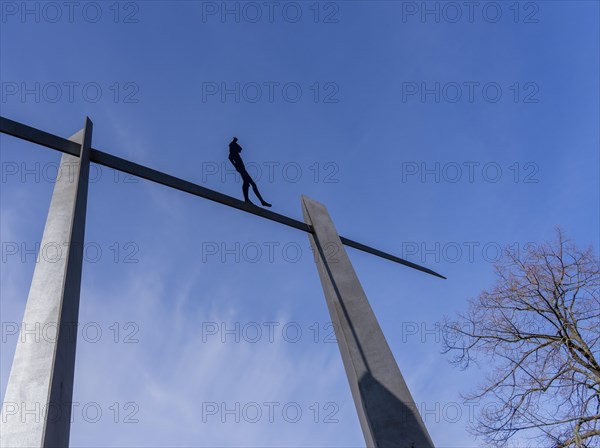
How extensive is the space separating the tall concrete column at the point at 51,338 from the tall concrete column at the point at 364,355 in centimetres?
335

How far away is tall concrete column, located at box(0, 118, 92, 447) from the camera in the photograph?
414cm

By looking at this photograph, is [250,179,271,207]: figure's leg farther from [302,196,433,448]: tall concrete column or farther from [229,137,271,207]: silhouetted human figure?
[302,196,433,448]: tall concrete column

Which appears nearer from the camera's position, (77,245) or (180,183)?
(77,245)

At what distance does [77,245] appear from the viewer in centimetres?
522

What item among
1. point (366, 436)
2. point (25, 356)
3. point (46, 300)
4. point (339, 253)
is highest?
point (339, 253)

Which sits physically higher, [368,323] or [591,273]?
[591,273]

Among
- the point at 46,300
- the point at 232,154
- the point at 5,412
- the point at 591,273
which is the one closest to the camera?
the point at 5,412

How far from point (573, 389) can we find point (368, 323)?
5.16 meters

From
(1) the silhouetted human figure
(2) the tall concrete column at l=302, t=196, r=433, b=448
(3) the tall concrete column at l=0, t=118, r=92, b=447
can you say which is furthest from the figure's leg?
(3) the tall concrete column at l=0, t=118, r=92, b=447

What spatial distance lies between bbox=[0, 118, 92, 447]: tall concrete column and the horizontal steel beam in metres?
0.27

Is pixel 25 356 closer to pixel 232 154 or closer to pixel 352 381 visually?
pixel 352 381

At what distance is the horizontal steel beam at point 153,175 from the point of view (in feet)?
18.3

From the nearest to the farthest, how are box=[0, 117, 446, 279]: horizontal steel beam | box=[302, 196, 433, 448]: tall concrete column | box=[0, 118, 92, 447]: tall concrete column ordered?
box=[0, 118, 92, 447]: tall concrete column
box=[0, 117, 446, 279]: horizontal steel beam
box=[302, 196, 433, 448]: tall concrete column

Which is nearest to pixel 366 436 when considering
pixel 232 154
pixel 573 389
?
pixel 232 154
